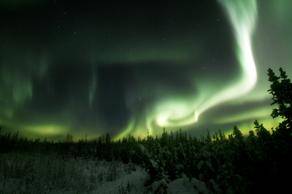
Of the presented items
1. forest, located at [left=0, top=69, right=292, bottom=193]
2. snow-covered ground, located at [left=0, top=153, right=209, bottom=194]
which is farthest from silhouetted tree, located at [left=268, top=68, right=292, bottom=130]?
snow-covered ground, located at [left=0, top=153, right=209, bottom=194]

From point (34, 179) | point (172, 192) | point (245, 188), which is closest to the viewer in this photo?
point (245, 188)

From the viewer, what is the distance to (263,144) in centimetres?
948

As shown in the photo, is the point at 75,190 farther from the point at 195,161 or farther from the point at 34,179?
the point at 195,161

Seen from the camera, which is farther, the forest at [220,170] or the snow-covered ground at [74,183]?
the snow-covered ground at [74,183]

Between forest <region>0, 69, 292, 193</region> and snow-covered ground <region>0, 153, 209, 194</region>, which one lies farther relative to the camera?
snow-covered ground <region>0, 153, 209, 194</region>

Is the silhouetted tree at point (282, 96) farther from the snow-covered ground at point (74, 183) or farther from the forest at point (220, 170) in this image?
the snow-covered ground at point (74, 183)

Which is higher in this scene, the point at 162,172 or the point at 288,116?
the point at 288,116

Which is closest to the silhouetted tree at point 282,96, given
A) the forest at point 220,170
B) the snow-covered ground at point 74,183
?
the forest at point 220,170

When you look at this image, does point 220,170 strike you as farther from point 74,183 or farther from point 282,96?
point 74,183

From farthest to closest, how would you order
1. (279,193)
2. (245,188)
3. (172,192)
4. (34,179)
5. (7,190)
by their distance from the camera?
(34,179), (7,190), (172,192), (245,188), (279,193)

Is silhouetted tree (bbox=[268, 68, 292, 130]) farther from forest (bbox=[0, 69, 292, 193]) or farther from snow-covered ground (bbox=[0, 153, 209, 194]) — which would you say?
Answer: snow-covered ground (bbox=[0, 153, 209, 194])

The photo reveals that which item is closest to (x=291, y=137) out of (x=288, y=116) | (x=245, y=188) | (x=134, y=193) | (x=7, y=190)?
(x=288, y=116)

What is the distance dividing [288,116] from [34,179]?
12.7 m

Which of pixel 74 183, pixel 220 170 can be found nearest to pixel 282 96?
pixel 220 170
